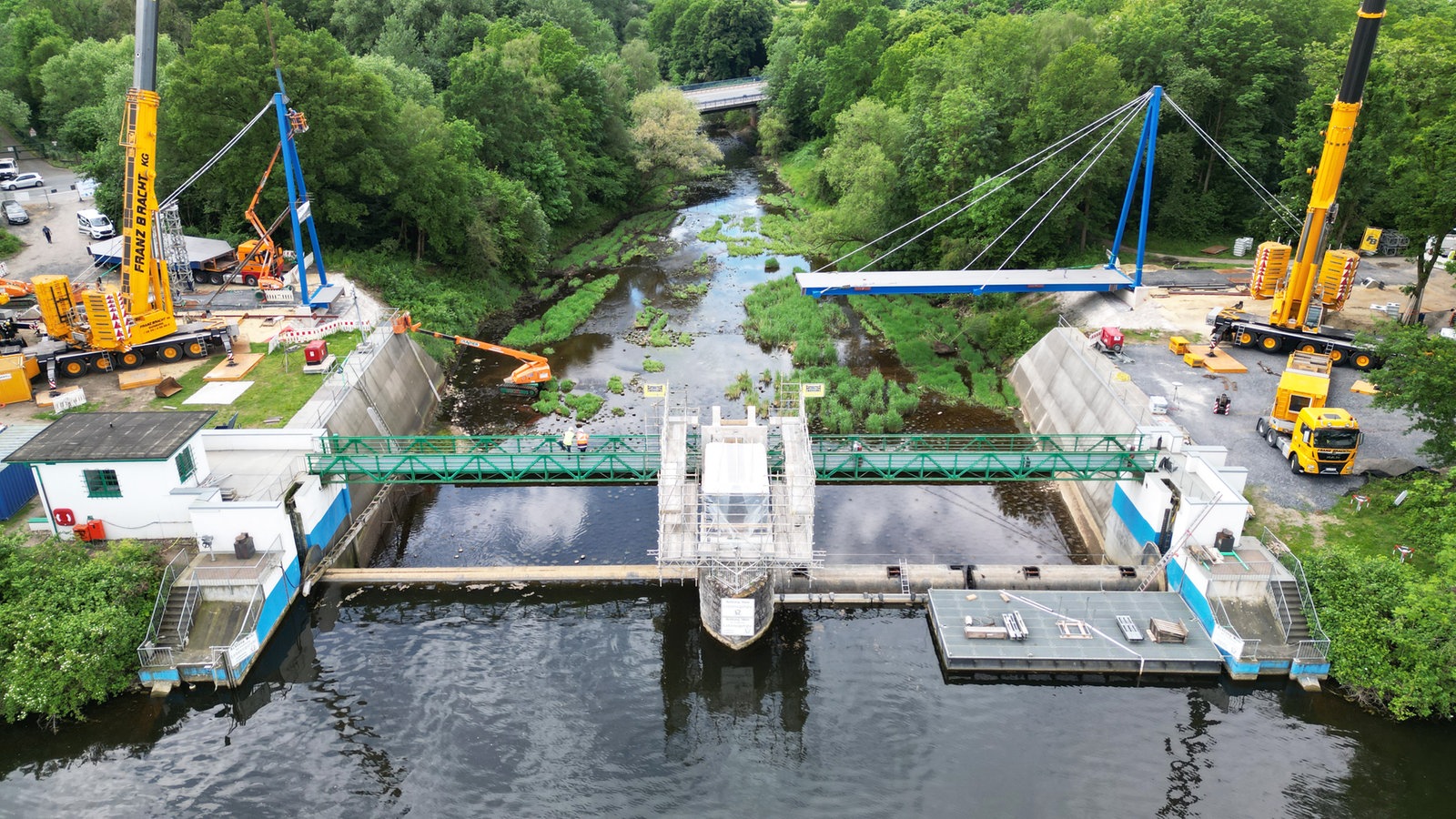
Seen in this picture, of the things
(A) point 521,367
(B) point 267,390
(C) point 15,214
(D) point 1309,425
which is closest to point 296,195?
(B) point 267,390

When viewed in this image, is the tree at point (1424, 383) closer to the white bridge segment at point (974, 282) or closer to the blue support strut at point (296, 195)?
the white bridge segment at point (974, 282)

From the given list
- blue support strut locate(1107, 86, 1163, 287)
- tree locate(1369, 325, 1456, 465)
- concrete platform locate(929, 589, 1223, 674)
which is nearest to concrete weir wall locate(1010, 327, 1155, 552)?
concrete platform locate(929, 589, 1223, 674)

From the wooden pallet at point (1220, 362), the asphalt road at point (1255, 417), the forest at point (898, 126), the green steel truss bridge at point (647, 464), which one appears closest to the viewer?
the green steel truss bridge at point (647, 464)

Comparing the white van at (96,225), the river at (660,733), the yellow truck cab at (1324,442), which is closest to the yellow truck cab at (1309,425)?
the yellow truck cab at (1324,442)

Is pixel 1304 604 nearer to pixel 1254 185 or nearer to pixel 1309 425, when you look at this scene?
pixel 1309 425

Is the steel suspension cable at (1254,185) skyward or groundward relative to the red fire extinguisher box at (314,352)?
skyward

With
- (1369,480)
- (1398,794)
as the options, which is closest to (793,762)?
(1398,794)
